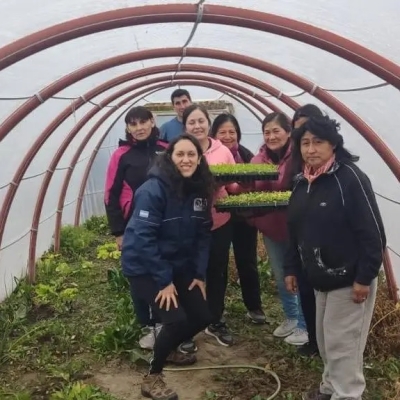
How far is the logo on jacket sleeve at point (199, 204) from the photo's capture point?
3713 mm

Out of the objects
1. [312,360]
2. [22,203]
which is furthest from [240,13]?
[22,203]

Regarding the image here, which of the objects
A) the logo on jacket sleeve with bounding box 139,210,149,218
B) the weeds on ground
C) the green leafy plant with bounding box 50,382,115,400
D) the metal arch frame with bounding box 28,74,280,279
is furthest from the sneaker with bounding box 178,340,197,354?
the metal arch frame with bounding box 28,74,280,279

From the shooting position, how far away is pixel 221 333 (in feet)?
16.5

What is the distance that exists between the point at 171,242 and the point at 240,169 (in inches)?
34.5

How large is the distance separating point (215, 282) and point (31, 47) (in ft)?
7.48

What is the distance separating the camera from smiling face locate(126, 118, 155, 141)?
4.50 metres

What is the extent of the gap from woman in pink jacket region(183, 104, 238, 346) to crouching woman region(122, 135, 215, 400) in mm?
576

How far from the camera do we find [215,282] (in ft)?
15.1

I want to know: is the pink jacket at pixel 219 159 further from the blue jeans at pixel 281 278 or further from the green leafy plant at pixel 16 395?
the green leafy plant at pixel 16 395

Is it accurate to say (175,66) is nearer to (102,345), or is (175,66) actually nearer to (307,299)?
(102,345)

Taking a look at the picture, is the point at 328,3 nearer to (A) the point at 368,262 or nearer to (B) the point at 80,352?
(A) the point at 368,262

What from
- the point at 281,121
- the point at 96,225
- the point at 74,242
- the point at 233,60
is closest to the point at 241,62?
the point at 233,60

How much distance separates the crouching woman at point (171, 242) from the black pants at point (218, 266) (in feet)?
2.06

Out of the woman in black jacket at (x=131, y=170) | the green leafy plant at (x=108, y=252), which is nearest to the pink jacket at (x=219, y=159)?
the woman in black jacket at (x=131, y=170)
